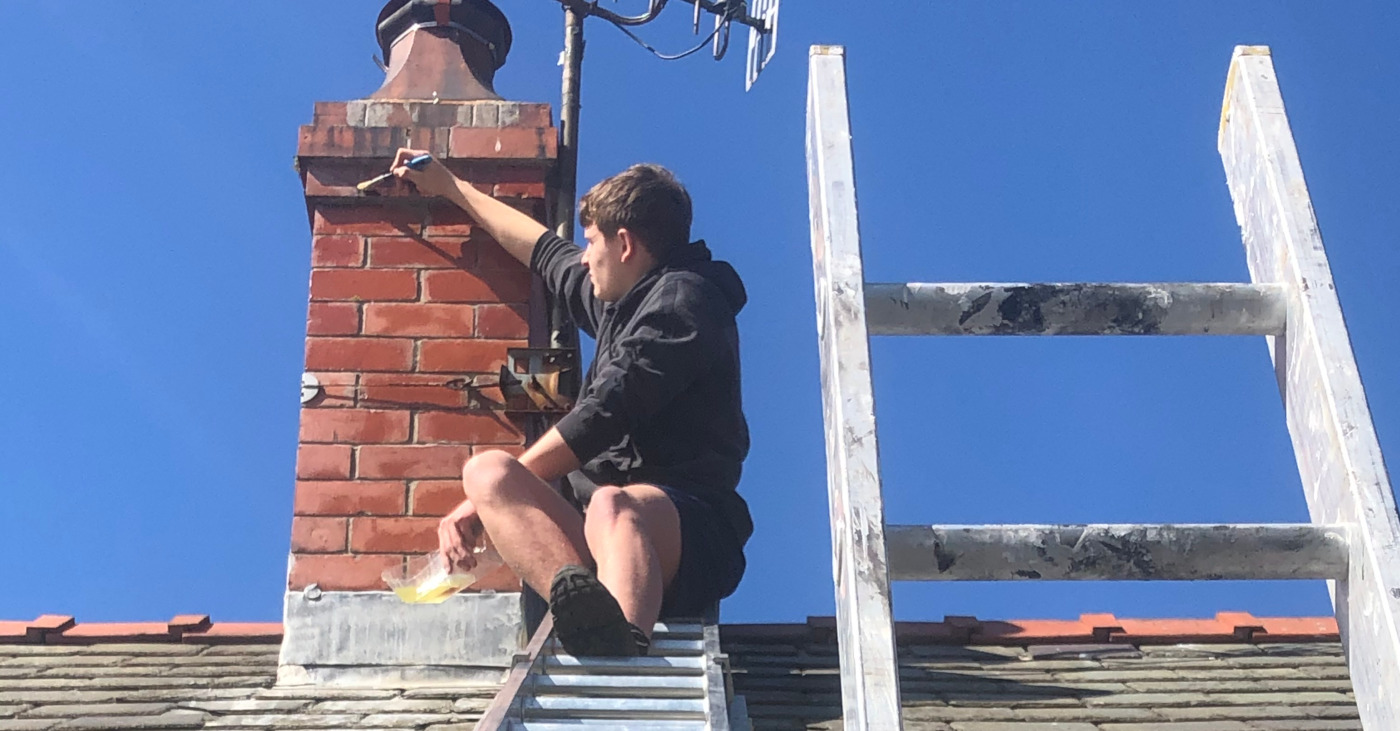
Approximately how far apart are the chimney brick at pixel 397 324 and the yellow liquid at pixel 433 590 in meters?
0.19

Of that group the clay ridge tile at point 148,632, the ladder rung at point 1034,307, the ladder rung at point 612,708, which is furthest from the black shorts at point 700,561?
the clay ridge tile at point 148,632

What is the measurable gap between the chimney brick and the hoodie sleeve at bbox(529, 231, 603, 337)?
4.7 inches

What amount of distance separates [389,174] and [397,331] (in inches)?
19.6

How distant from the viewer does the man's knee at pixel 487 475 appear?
2891mm

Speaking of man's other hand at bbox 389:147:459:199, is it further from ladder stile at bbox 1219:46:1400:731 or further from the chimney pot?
ladder stile at bbox 1219:46:1400:731

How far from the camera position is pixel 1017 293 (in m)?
1.85

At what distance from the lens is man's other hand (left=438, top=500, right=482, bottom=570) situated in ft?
9.83

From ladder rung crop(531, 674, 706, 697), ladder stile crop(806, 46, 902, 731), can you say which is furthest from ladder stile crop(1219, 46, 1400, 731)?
ladder rung crop(531, 674, 706, 697)

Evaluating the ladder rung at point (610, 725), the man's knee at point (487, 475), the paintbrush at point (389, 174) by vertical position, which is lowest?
the ladder rung at point (610, 725)

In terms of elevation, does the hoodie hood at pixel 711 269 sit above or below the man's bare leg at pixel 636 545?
above

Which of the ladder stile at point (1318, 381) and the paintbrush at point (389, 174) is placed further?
the paintbrush at point (389, 174)

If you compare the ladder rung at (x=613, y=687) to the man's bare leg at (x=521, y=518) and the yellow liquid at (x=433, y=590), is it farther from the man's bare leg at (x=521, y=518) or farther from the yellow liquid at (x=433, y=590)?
the yellow liquid at (x=433, y=590)

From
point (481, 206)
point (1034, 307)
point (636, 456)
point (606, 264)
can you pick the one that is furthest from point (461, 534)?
point (1034, 307)

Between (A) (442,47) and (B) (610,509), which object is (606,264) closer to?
(B) (610,509)
